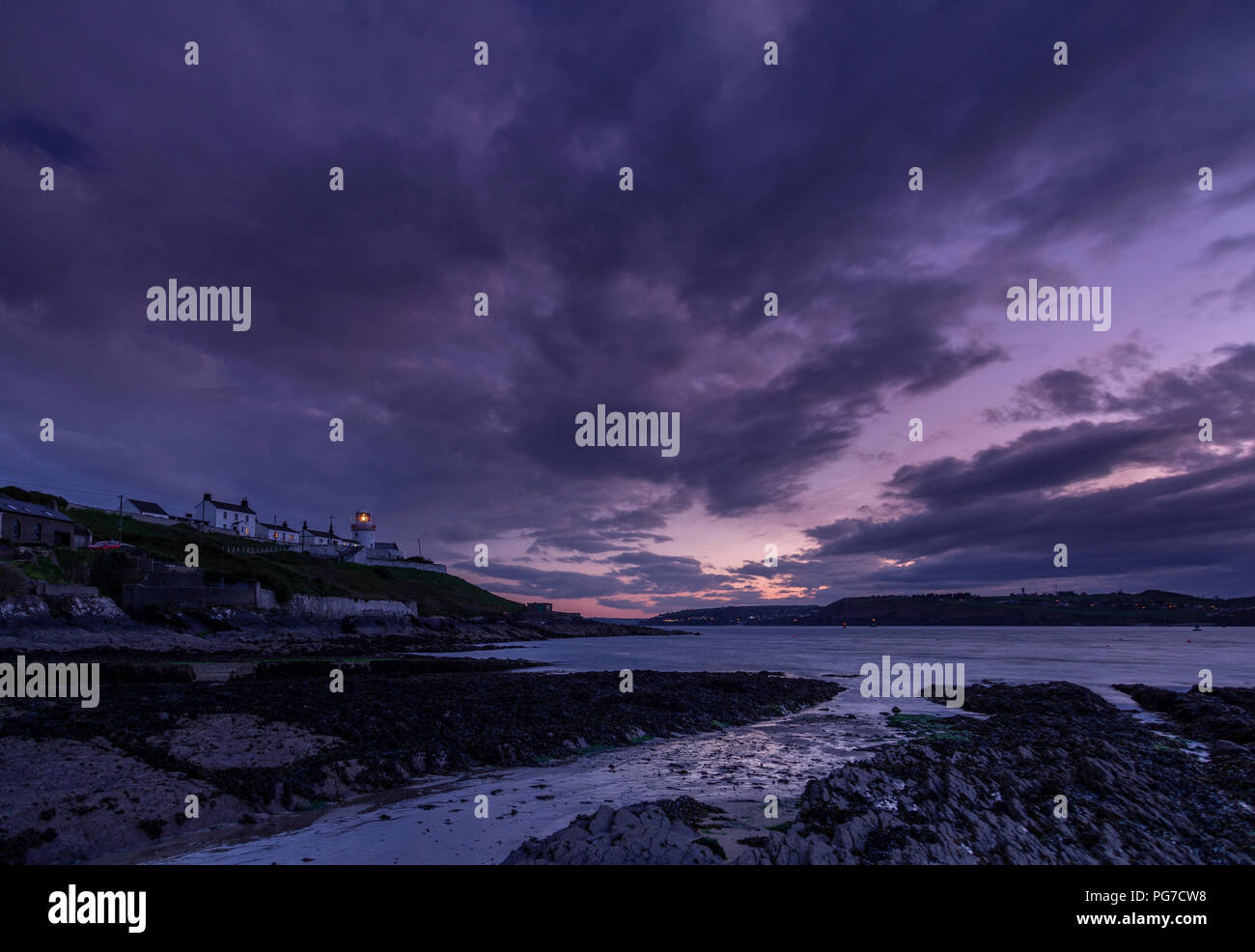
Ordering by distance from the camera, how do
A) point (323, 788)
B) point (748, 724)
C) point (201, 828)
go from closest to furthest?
point (201, 828), point (323, 788), point (748, 724)

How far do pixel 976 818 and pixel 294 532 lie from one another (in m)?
160

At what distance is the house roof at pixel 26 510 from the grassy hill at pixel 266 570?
7.95 m

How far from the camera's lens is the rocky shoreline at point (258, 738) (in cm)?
1090

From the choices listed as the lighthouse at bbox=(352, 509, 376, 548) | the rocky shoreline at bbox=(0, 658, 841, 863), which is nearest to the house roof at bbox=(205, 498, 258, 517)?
the lighthouse at bbox=(352, 509, 376, 548)

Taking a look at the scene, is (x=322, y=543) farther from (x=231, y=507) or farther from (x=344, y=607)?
(x=344, y=607)

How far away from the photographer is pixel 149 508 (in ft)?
360

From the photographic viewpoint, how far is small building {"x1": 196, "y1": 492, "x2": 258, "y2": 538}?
116m

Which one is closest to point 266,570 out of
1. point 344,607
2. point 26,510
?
point 344,607

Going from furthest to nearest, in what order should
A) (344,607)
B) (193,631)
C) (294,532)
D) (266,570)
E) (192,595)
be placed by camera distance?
(294,532)
(344,607)
(266,570)
(192,595)
(193,631)

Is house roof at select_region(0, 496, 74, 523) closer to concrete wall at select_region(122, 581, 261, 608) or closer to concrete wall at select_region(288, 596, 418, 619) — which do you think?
concrete wall at select_region(122, 581, 261, 608)
